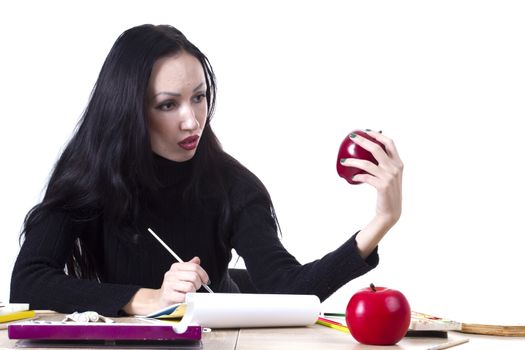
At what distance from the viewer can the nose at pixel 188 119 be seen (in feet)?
6.77

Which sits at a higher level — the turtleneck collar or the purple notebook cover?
the turtleneck collar

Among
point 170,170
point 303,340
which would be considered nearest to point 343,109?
point 170,170

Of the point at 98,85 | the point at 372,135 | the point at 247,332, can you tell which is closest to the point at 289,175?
the point at 98,85

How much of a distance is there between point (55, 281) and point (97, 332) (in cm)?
79

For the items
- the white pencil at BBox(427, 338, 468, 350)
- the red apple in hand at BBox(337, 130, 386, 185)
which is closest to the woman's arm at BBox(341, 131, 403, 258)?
the red apple in hand at BBox(337, 130, 386, 185)

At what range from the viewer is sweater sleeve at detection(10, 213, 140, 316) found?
176 cm

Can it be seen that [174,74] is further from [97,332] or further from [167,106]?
[97,332]

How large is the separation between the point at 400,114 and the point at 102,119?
88.0 inches

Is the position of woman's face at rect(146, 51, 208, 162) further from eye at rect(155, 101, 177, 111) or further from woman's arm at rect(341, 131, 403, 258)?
woman's arm at rect(341, 131, 403, 258)

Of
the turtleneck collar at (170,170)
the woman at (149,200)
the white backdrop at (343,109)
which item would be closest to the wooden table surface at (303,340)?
the woman at (149,200)

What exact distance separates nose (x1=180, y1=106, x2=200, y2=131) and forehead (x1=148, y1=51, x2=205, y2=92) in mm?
60

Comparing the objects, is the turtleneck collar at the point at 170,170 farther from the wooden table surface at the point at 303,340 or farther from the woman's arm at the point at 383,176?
the wooden table surface at the point at 303,340

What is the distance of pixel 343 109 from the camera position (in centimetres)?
413

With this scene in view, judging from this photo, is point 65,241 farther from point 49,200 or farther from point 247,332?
point 247,332
